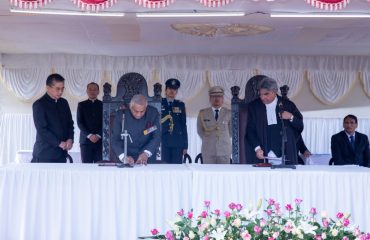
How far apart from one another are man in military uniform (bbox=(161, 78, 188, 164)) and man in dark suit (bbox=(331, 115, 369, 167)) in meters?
1.97

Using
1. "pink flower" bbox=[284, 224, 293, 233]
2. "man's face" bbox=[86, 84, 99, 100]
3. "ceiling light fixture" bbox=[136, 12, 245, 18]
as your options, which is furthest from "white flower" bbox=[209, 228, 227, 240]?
"man's face" bbox=[86, 84, 99, 100]

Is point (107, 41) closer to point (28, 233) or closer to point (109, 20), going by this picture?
point (109, 20)

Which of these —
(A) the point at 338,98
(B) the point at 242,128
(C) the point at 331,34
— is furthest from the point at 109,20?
(A) the point at 338,98

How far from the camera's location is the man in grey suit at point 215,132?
669 cm

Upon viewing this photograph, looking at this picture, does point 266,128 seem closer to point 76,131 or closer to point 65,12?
point 65,12

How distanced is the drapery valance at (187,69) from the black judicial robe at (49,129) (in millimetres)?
4317

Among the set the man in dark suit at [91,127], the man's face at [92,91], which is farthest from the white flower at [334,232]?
the man's face at [92,91]

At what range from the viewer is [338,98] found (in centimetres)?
990

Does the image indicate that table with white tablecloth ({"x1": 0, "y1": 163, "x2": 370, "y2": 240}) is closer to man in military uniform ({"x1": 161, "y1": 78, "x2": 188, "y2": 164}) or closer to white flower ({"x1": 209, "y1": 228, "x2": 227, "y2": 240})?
white flower ({"x1": 209, "y1": 228, "x2": 227, "y2": 240})

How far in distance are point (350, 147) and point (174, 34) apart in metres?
2.67

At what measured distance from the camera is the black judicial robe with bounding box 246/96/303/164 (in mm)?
4973

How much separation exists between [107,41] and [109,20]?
62.0 inches

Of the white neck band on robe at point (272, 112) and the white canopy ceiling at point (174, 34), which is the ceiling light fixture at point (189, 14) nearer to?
the white canopy ceiling at point (174, 34)

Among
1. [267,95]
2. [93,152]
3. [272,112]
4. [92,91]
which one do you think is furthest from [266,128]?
[92,91]
